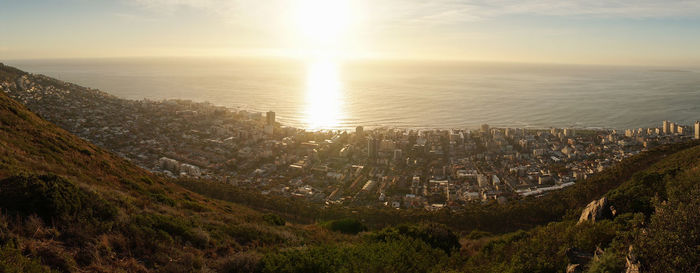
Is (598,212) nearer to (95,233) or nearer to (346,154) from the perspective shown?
(95,233)

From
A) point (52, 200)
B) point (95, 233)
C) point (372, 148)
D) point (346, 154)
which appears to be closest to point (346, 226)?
point (95, 233)

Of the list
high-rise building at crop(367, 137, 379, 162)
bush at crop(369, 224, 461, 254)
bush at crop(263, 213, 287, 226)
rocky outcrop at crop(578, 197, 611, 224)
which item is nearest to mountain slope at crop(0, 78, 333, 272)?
bush at crop(369, 224, 461, 254)

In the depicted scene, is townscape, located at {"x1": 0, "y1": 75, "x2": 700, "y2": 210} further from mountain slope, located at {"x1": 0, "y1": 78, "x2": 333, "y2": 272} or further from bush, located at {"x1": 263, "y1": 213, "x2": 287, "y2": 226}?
mountain slope, located at {"x1": 0, "y1": 78, "x2": 333, "y2": 272}

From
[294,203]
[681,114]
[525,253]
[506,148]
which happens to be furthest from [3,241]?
[681,114]

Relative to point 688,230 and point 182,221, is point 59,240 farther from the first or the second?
point 688,230

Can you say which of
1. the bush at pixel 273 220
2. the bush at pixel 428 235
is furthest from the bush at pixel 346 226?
the bush at pixel 428 235

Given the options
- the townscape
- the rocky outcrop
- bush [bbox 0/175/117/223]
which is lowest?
the townscape

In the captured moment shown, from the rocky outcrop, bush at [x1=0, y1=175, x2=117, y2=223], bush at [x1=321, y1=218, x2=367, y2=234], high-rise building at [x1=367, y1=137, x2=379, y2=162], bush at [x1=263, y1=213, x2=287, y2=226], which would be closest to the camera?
bush at [x1=0, y1=175, x2=117, y2=223]

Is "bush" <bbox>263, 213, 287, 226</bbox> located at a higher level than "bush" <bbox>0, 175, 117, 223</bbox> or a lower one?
lower

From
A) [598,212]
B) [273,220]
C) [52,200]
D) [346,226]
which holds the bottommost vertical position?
[346,226]
